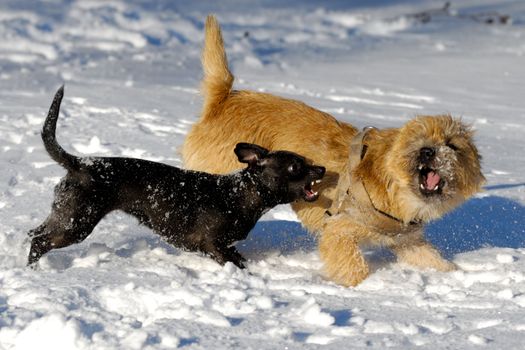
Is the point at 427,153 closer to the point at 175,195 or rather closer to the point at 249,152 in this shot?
the point at 249,152

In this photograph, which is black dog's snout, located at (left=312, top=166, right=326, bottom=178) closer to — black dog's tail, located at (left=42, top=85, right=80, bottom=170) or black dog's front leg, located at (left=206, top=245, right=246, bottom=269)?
black dog's front leg, located at (left=206, top=245, right=246, bottom=269)

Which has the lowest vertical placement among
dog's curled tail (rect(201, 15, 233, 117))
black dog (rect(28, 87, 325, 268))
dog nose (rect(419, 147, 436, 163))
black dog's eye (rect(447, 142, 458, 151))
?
black dog (rect(28, 87, 325, 268))

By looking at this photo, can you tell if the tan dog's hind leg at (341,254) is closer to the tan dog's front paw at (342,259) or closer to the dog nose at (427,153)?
the tan dog's front paw at (342,259)

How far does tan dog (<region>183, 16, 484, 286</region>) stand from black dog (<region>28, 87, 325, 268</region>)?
217 mm

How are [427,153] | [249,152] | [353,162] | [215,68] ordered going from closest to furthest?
[427,153]
[353,162]
[249,152]
[215,68]

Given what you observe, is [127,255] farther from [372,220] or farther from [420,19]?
[420,19]

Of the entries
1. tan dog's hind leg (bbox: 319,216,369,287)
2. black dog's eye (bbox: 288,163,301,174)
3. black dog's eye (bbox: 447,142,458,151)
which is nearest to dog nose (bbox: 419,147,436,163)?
black dog's eye (bbox: 447,142,458,151)

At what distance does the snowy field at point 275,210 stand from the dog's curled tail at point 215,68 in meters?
0.85

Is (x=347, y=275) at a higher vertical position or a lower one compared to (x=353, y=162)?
lower

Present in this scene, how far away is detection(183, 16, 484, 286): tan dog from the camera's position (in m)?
4.32

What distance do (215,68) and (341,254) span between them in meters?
1.42

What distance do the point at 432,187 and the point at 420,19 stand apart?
36.9ft

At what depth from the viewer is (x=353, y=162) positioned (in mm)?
4605

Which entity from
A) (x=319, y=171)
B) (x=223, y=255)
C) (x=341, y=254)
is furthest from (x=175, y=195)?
(x=341, y=254)
